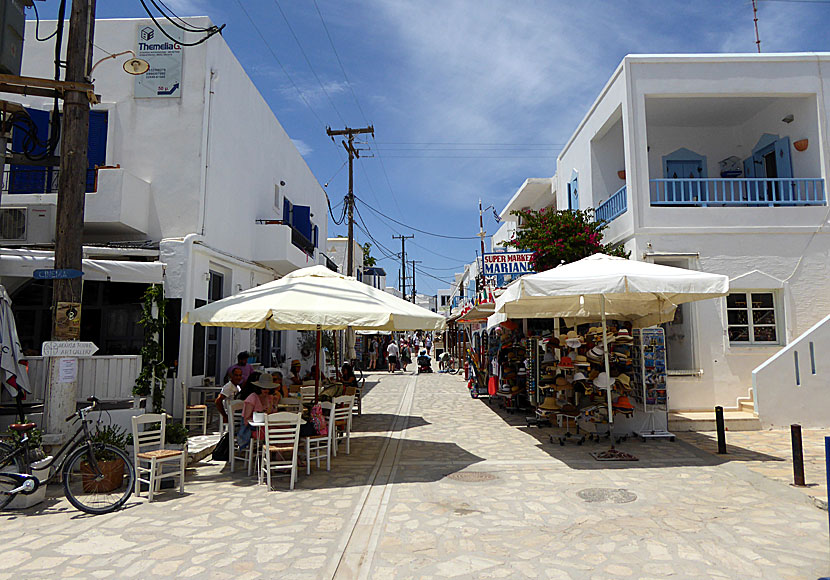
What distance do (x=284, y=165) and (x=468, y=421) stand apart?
1101 centimetres

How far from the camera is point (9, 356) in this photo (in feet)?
24.7

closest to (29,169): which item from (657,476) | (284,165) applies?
(284,165)

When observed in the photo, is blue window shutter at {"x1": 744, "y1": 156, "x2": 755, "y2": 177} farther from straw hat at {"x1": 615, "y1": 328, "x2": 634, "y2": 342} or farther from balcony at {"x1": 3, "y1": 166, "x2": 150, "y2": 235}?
balcony at {"x1": 3, "y1": 166, "x2": 150, "y2": 235}

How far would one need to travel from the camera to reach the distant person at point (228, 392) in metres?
8.77

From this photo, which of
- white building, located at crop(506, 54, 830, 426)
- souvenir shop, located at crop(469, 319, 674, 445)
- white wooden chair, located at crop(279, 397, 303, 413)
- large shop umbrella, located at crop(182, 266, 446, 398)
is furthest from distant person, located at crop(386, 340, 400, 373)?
large shop umbrella, located at crop(182, 266, 446, 398)

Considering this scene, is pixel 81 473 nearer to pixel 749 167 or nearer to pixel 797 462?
pixel 797 462

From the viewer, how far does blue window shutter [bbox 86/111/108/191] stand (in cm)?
1203

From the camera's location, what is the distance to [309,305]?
789 cm

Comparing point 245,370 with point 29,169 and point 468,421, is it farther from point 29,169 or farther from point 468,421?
point 29,169

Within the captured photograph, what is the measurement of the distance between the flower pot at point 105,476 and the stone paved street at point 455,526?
0.29m

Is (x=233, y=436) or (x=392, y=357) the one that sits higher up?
(x=392, y=357)

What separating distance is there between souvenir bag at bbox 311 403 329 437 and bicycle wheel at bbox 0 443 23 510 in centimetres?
348

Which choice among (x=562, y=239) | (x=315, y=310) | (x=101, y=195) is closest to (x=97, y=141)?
(x=101, y=195)

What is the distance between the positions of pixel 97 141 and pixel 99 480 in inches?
337
